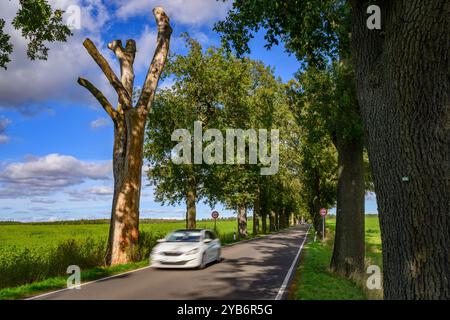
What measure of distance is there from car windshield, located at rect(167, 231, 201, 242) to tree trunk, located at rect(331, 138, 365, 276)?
5.48 meters

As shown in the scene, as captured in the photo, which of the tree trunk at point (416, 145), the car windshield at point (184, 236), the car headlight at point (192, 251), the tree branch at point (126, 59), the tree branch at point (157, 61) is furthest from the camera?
the tree branch at point (126, 59)

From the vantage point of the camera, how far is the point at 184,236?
16.5 m

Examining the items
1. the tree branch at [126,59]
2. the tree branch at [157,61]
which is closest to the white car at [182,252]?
the tree branch at [157,61]

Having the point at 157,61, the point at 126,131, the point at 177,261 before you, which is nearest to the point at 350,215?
the point at 177,261

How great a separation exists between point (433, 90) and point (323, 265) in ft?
43.0

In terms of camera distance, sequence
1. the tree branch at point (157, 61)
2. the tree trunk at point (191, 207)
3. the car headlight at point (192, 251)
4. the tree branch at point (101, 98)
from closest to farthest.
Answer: the car headlight at point (192, 251), the tree branch at point (101, 98), the tree branch at point (157, 61), the tree trunk at point (191, 207)

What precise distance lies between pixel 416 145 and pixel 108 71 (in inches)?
633

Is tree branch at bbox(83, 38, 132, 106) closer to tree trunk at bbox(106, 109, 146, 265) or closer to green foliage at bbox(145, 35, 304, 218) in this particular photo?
tree trunk at bbox(106, 109, 146, 265)

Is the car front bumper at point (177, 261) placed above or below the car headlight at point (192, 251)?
below

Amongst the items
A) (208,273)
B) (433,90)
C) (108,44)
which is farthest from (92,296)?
(108,44)

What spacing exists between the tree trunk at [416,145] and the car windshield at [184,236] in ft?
38.6

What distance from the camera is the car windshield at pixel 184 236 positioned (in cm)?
1609

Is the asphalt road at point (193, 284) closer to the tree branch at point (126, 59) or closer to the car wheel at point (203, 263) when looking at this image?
the car wheel at point (203, 263)

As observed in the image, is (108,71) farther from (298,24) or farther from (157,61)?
(298,24)
